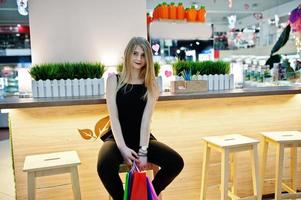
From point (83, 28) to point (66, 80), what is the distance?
81 centimetres

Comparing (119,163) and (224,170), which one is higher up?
(119,163)

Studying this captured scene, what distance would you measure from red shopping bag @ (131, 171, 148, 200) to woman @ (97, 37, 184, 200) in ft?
0.61

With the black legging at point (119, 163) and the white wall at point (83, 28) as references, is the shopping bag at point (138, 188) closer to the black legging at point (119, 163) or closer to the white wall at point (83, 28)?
the black legging at point (119, 163)

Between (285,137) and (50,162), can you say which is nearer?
(50,162)

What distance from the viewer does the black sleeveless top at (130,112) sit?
2.24 meters

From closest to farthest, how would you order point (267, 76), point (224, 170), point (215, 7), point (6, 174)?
point (224, 170) < point (267, 76) < point (6, 174) < point (215, 7)

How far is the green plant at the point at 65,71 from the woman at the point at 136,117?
0.48 meters

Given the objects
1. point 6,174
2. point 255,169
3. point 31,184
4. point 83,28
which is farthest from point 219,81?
point 6,174

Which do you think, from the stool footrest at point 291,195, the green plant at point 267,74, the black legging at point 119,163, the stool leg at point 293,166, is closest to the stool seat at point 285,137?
the stool leg at point 293,166

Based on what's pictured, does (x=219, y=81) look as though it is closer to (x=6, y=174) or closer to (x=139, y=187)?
(x=139, y=187)

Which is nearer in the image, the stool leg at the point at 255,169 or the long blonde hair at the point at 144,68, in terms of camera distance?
the long blonde hair at the point at 144,68

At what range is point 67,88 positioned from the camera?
102 inches

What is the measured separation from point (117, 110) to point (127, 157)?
34 cm

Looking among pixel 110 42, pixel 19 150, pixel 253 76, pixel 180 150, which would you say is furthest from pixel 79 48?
pixel 253 76
